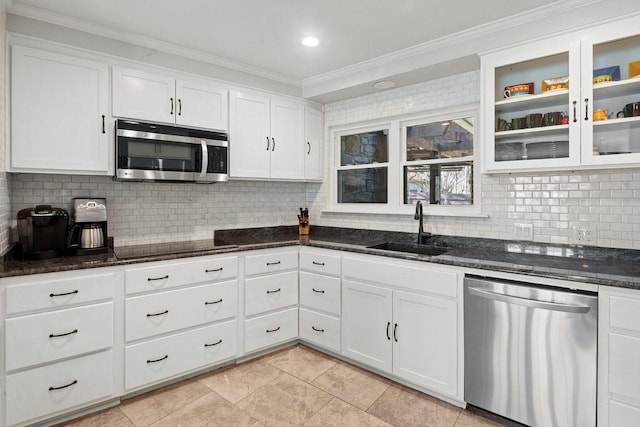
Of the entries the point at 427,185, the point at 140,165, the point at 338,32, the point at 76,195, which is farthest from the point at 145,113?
the point at 427,185

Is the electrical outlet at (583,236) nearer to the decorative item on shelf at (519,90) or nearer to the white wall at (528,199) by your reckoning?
the white wall at (528,199)

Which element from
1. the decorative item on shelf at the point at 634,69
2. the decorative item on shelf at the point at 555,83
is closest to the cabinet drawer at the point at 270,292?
the decorative item on shelf at the point at 555,83

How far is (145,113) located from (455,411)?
117 inches

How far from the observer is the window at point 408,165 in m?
3.04

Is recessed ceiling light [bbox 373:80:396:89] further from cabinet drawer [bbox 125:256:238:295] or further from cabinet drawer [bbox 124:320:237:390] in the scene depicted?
cabinet drawer [bbox 124:320:237:390]

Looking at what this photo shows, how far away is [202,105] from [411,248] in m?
2.15

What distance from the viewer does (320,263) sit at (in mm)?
3094

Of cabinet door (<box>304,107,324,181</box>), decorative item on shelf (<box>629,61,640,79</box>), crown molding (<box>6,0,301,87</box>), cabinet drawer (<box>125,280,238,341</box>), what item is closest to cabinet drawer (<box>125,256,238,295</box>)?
cabinet drawer (<box>125,280,238,341</box>)

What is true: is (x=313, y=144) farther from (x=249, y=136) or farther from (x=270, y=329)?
(x=270, y=329)

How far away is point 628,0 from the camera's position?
2.02m

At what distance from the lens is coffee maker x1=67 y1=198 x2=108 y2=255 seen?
8.03 ft

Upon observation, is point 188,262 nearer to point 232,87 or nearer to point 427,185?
point 232,87

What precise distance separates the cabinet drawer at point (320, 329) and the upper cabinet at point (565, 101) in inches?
A: 67.8

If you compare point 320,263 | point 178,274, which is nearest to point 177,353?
point 178,274
